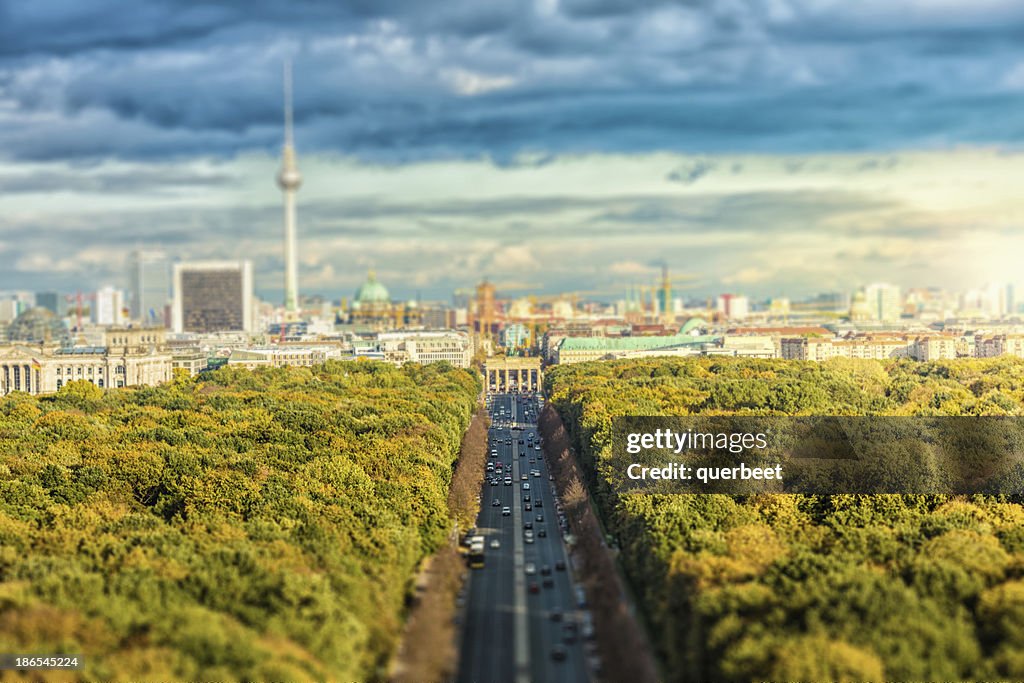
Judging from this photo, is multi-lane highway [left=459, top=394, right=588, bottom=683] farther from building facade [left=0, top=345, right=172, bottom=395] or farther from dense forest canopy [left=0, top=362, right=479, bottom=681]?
building facade [left=0, top=345, right=172, bottom=395]

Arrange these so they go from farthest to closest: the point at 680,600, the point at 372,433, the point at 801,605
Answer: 1. the point at 372,433
2. the point at 680,600
3. the point at 801,605

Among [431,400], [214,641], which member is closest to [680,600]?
[214,641]

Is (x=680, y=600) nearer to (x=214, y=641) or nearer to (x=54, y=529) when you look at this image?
(x=214, y=641)

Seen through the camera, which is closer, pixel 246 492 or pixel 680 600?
pixel 680 600

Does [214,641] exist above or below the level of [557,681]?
above

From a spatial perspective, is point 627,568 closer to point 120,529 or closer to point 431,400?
point 120,529

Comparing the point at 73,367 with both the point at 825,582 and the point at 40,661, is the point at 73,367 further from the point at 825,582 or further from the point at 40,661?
the point at 825,582

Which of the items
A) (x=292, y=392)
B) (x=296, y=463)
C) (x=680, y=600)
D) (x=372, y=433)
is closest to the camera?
(x=680, y=600)
